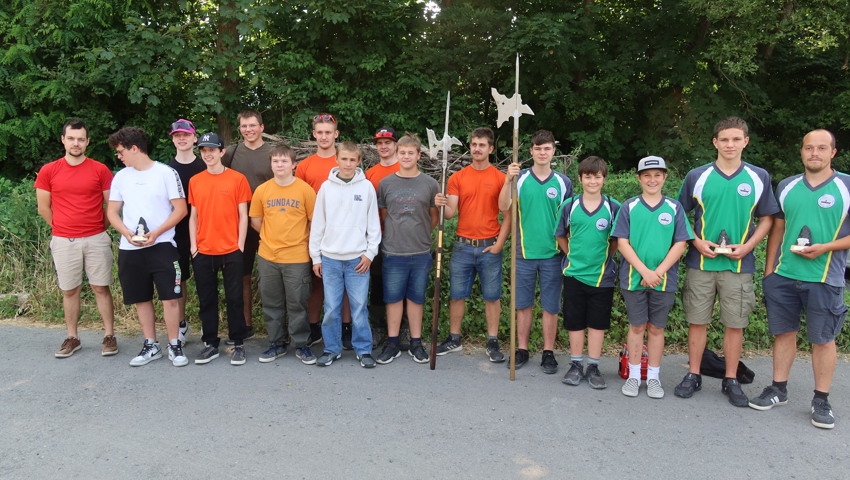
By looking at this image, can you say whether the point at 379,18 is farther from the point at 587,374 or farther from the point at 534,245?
the point at 587,374

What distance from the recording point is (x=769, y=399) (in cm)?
403

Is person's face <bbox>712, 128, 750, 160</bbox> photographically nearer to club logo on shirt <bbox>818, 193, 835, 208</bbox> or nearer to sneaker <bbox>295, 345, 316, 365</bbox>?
club logo on shirt <bbox>818, 193, 835, 208</bbox>

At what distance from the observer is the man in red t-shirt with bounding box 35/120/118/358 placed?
496cm

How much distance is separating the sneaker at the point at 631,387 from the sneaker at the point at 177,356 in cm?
354

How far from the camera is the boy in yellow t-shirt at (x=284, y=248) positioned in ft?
15.8

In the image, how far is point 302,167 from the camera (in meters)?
5.26

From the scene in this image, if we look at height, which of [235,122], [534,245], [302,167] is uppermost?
[235,122]

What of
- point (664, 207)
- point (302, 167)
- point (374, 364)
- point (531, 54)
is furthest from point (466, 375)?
point (531, 54)

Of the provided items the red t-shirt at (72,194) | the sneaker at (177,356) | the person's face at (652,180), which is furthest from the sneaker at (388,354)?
the red t-shirt at (72,194)

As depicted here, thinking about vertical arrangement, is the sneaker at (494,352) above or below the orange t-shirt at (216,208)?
below

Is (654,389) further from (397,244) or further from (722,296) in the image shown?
(397,244)

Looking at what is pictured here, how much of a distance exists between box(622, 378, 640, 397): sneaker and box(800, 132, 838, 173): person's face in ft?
6.28

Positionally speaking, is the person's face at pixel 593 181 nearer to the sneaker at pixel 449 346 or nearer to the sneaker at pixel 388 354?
the sneaker at pixel 449 346

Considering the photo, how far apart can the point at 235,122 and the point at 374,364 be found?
6963mm
